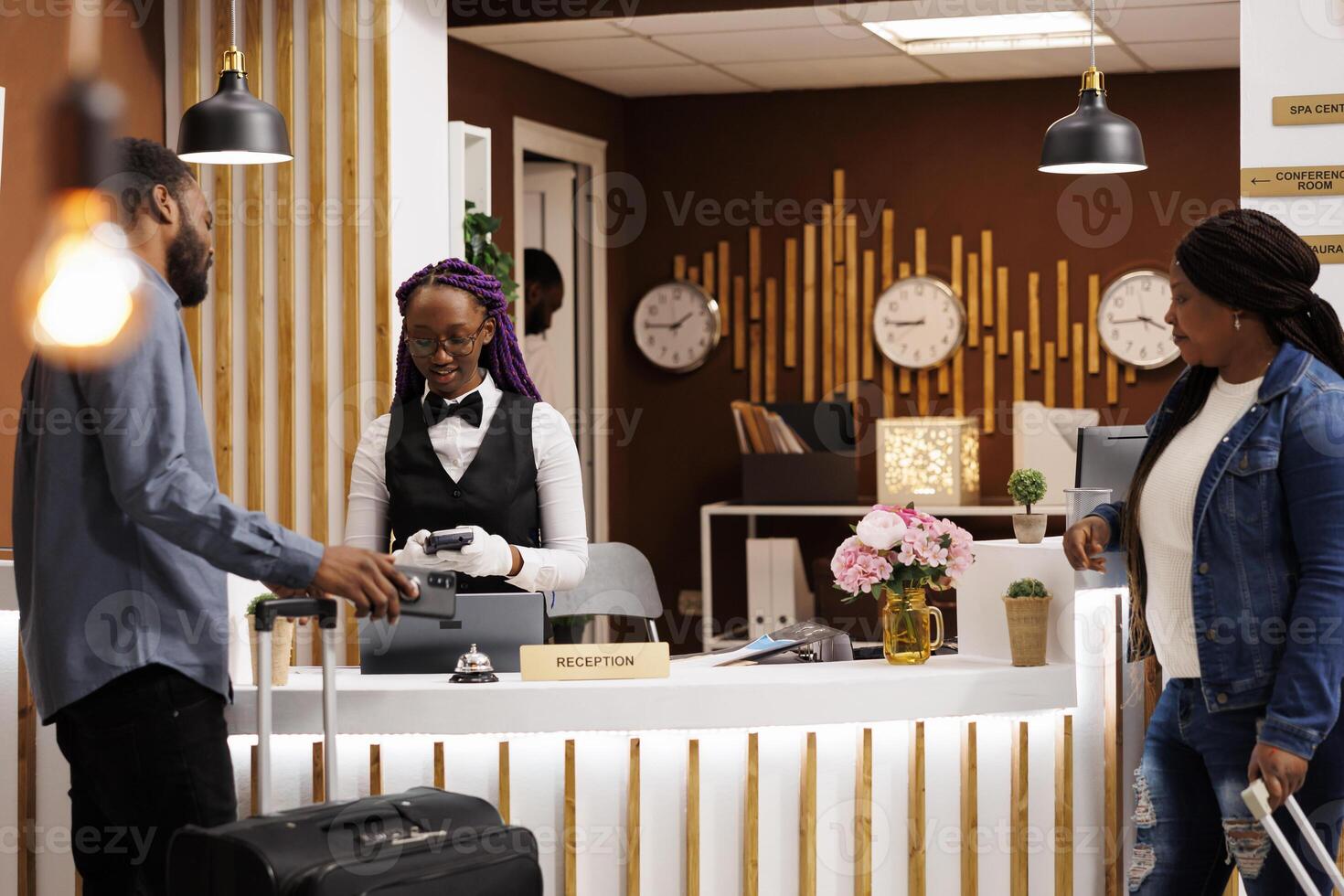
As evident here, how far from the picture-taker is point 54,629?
2.19 metres

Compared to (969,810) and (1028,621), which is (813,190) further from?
(969,810)

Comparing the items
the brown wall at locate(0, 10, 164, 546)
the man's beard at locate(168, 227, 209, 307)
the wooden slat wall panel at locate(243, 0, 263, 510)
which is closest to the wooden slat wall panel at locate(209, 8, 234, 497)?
the wooden slat wall panel at locate(243, 0, 263, 510)

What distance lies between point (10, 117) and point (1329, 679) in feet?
11.7

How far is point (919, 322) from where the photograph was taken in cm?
698

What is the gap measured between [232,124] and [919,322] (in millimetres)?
3883

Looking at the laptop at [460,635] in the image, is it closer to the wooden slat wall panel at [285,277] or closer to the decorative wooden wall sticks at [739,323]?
the wooden slat wall panel at [285,277]

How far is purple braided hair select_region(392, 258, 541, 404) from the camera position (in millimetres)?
3105

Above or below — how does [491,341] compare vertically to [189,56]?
below

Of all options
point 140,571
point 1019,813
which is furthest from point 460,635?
point 1019,813

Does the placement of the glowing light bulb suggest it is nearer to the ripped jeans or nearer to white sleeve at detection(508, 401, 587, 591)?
white sleeve at detection(508, 401, 587, 591)

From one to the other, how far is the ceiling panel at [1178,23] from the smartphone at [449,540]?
3.94m

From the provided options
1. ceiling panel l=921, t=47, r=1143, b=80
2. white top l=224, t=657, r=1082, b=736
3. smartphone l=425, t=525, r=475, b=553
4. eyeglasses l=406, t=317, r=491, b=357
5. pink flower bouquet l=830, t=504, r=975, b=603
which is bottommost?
white top l=224, t=657, r=1082, b=736

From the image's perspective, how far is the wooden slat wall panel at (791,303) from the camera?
23.6 ft

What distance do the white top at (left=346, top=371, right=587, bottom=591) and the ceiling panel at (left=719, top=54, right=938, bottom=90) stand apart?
3801mm
